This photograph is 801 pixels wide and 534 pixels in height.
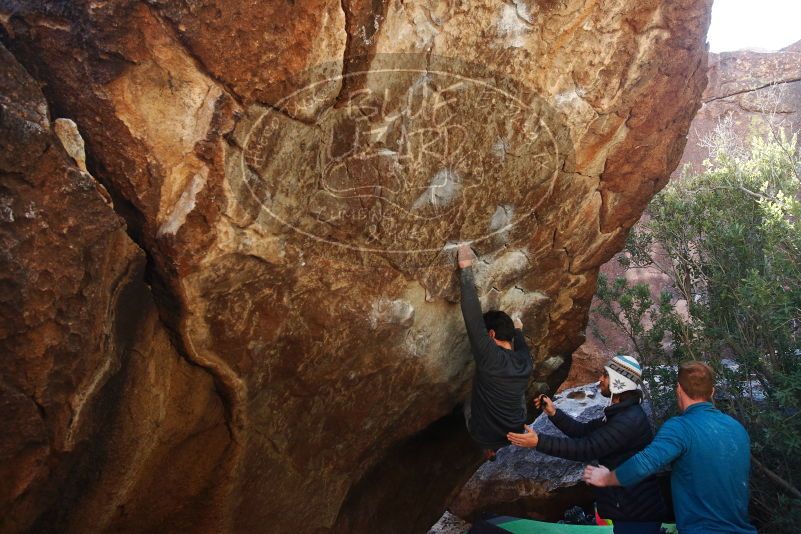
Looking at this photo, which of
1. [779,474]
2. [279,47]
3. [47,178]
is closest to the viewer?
[47,178]

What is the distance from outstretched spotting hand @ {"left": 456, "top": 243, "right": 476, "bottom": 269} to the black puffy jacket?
1096 mm

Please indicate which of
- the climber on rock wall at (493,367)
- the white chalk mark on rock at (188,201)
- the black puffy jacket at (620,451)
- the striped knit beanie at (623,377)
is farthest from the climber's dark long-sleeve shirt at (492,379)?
the white chalk mark on rock at (188,201)

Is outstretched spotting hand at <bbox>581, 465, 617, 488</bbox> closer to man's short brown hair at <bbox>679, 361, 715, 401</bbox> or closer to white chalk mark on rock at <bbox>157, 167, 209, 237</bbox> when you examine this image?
man's short brown hair at <bbox>679, 361, 715, 401</bbox>

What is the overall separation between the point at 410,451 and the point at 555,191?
222 cm

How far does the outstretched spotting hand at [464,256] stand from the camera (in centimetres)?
379

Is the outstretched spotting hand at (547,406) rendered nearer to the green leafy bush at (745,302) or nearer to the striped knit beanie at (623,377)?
the striped knit beanie at (623,377)

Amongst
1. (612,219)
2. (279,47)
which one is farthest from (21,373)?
(612,219)

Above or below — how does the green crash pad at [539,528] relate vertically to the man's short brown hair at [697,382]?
below

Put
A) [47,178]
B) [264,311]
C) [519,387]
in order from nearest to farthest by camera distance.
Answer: [47,178] → [264,311] → [519,387]

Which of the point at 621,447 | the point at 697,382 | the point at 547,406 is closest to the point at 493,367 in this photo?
the point at 547,406

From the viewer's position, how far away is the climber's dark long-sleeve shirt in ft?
11.9

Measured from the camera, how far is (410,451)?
4.82m

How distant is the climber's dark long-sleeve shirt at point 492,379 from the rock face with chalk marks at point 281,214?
0.30m

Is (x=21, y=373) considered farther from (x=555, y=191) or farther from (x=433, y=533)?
(x=433, y=533)
